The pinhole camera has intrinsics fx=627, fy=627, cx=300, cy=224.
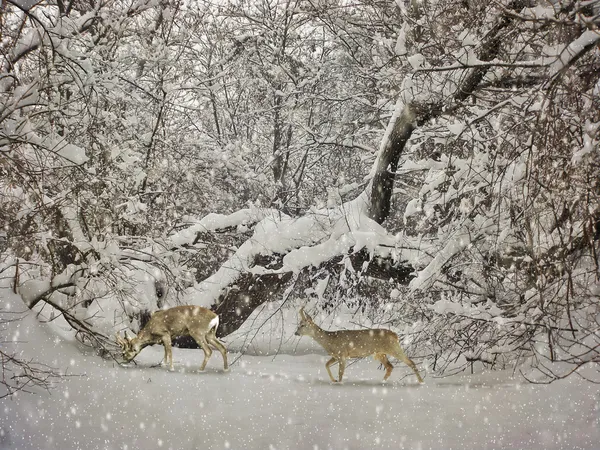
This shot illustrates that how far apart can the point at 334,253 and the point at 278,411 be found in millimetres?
2979

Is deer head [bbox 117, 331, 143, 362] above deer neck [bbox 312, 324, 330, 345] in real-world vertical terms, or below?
below

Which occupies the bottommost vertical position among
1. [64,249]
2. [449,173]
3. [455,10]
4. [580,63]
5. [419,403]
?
[419,403]

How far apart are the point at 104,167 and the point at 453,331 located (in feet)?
17.2

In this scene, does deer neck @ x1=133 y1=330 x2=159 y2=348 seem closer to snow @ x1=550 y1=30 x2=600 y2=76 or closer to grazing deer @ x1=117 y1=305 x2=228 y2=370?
grazing deer @ x1=117 y1=305 x2=228 y2=370

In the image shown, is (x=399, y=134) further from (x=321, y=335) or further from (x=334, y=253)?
(x=321, y=335)

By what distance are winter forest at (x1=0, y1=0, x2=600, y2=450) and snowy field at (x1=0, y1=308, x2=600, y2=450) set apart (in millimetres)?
26

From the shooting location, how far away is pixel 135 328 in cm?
899

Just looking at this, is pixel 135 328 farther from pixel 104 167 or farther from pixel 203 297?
pixel 104 167

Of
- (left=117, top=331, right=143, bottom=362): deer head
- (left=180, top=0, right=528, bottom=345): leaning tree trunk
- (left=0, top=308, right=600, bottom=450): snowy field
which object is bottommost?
(left=0, top=308, right=600, bottom=450): snowy field

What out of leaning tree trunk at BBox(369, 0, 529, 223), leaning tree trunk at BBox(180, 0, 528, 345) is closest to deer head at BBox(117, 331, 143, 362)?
leaning tree trunk at BBox(180, 0, 528, 345)

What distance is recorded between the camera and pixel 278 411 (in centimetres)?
568

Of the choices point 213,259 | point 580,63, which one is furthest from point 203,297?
point 580,63

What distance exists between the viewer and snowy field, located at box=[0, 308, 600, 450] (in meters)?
4.92

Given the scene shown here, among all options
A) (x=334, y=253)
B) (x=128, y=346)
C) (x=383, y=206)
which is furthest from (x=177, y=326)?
(x=383, y=206)
